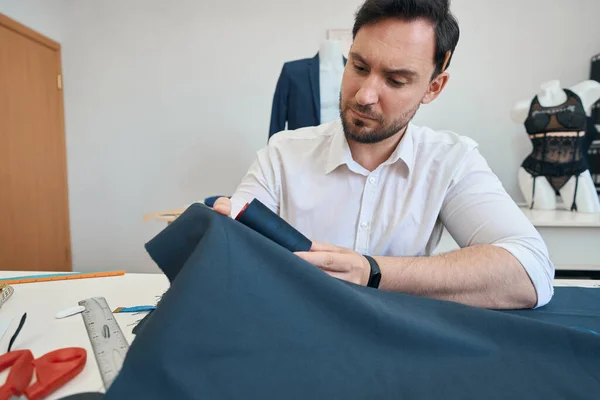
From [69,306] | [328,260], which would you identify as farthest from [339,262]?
[69,306]

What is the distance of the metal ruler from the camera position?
564mm

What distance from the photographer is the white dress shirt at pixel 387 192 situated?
102cm

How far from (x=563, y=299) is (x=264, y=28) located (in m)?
2.32

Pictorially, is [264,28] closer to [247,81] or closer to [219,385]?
[247,81]

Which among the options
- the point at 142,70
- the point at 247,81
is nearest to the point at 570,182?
the point at 247,81

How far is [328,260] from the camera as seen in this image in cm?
68

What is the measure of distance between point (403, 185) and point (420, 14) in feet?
1.39

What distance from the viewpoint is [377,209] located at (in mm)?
1064

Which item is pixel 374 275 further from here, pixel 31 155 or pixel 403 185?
pixel 31 155

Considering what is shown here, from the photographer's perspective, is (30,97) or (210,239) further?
(30,97)

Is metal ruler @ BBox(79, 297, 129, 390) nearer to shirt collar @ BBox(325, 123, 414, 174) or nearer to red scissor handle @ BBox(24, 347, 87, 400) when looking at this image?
red scissor handle @ BBox(24, 347, 87, 400)

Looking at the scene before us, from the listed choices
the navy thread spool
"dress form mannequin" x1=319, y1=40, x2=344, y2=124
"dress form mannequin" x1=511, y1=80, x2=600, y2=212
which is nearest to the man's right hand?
the navy thread spool

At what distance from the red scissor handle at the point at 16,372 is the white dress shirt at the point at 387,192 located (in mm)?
544

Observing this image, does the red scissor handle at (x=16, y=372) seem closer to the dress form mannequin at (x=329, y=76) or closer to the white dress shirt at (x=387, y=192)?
the white dress shirt at (x=387, y=192)
